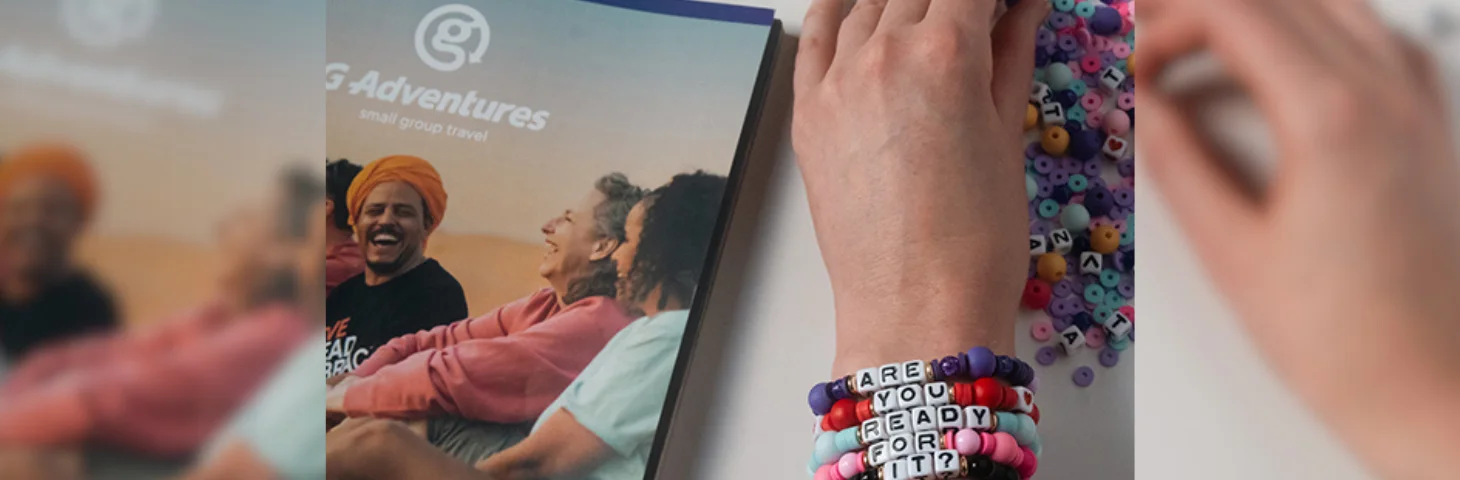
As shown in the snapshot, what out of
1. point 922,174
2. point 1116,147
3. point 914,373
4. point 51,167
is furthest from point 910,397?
point 51,167

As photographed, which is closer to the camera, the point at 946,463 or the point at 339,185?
the point at 946,463

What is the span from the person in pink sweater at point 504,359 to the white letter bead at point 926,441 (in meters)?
0.19

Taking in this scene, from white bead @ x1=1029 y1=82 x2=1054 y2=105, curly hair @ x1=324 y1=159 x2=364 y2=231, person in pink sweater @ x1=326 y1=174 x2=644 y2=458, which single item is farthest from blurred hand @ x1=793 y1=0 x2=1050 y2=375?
curly hair @ x1=324 y1=159 x2=364 y2=231

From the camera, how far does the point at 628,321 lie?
1.73 ft

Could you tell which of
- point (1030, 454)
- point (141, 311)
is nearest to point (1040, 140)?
point (1030, 454)

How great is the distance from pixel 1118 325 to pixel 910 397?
17cm

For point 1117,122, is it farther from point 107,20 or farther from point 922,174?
point 107,20

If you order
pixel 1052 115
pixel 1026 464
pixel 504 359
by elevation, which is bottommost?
pixel 1026 464

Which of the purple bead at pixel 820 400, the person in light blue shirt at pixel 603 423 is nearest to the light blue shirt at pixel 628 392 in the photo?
the person in light blue shirt at pixel 603 423

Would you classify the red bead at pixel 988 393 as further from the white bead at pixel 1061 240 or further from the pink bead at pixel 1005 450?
the white bead at pixel 1061 240

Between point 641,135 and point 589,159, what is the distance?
0.04m

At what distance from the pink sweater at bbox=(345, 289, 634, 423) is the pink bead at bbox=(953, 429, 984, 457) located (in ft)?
0.69

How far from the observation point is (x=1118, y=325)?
507 mm

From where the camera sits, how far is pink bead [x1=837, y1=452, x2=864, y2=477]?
0.42m
